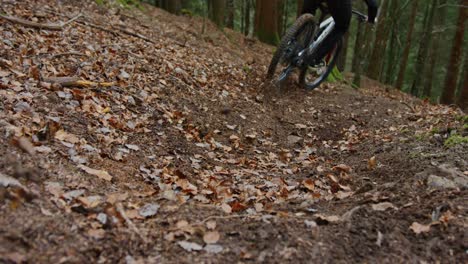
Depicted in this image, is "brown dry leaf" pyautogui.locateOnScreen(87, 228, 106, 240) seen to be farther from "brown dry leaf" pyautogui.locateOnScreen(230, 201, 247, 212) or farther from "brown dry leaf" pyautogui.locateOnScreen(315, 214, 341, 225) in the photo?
"brown dry leaf" pyautogui.locateOnScreen(315, 214, 341, 225)

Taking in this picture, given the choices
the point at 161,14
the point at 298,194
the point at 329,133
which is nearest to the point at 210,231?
the point at 298,194

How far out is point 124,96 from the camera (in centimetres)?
476

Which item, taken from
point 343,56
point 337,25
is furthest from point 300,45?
point 343,56

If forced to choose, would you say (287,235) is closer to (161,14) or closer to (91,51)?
(91,51)

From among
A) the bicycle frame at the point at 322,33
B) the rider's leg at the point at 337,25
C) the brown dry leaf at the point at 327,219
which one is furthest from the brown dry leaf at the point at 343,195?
the rider's leg at the point at 337,25

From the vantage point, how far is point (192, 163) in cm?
403

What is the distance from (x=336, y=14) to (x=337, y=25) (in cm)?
27

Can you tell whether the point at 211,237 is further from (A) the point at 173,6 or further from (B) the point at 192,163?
(A) the point at 173,6

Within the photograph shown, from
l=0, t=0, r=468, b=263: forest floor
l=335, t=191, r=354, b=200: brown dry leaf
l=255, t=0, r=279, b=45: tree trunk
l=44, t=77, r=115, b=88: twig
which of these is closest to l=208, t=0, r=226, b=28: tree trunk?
l=255, t=0, r=279, b=45: tree trunk

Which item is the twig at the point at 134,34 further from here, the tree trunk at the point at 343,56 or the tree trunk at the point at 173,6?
the tree trunk at the point at 173,6

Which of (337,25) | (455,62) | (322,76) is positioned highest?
(337,25)

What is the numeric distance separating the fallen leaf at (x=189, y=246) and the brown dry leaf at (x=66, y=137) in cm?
158

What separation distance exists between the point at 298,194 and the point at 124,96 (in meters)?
2.38

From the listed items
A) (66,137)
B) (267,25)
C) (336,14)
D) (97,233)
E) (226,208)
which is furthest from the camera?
(267,25)
